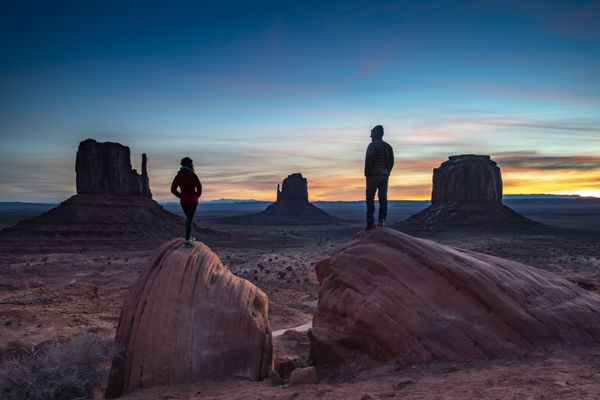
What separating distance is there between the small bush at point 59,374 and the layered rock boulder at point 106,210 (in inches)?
2070

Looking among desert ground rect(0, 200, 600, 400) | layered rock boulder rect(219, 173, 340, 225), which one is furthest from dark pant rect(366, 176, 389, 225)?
layered rock boulder rect(219, 173, 340, 225)

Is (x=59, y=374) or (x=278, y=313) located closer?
(x=59, y=374)

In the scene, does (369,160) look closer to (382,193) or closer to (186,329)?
(382,193)

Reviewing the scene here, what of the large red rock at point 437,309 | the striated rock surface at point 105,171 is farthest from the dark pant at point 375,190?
→ the striated rock surface at point 105,171

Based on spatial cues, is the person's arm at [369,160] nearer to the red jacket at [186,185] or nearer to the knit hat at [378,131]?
the knit hat at [378,131]

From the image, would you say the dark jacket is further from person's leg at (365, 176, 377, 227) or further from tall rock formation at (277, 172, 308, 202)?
tall rock formation at (277, 172, 308, 202)

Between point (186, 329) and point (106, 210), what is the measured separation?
63311 mm

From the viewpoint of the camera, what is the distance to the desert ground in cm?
609

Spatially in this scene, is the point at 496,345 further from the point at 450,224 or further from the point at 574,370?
the point at 450,224

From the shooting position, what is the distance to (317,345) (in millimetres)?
10008

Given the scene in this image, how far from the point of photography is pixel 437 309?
8422 mm

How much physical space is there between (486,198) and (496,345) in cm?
8587

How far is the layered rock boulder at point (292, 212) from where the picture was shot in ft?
411

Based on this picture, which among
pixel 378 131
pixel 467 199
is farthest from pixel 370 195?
pixel 467 199
